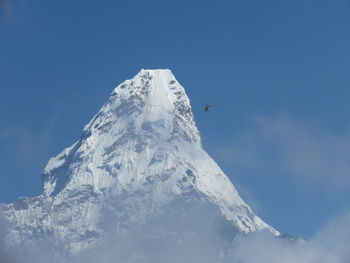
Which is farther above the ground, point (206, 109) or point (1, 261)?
point (206, 109)

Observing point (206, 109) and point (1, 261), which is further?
point (206, 109)
